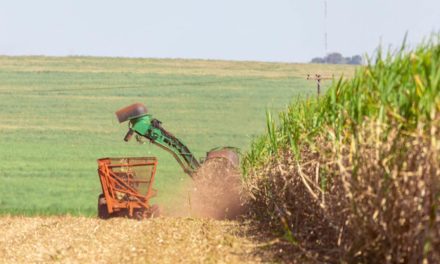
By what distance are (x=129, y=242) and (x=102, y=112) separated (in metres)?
36.7

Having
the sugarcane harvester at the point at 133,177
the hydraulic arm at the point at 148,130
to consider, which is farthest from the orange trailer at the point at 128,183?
the hydraulic arm at the point at 148,130

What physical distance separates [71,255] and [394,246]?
5858 millimetres

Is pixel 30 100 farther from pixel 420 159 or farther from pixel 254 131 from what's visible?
pixel 420 159

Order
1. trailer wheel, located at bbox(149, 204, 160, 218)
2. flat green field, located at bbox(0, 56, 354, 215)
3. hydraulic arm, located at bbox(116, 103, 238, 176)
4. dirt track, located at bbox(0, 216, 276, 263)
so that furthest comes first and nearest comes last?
flat green field, located at bbox(0, 56, 354, 215) → hydraulic arm, located at bbox(116, 103, 238, 176) → trailer wheel, located at bbox(149, 204, 160, 218) → dirt track, located at bbox(0, 216, 276, 263)

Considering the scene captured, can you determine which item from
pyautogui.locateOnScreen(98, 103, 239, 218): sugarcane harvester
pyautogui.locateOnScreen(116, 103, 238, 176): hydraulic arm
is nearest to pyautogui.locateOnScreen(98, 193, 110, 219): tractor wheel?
pyautogui.locateOnScreen(98, 103, 239, 218): sugarcane harvester

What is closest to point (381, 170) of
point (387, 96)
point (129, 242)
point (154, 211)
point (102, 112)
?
point (387, 96)

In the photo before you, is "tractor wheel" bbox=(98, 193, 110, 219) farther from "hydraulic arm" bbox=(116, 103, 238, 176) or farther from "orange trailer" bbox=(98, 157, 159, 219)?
"hydraulic arm" bbox=(116, 103, 238, 176)

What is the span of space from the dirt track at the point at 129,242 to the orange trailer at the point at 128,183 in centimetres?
74

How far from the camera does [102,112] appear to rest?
172ft

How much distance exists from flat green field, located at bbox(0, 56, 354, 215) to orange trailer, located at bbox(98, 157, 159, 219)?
3808mm

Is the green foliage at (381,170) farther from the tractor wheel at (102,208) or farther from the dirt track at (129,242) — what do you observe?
the tractor wheel at (102,208)

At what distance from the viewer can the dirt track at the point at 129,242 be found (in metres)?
13.7

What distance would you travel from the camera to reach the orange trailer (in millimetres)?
20891

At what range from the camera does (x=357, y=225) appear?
10.9 metres
